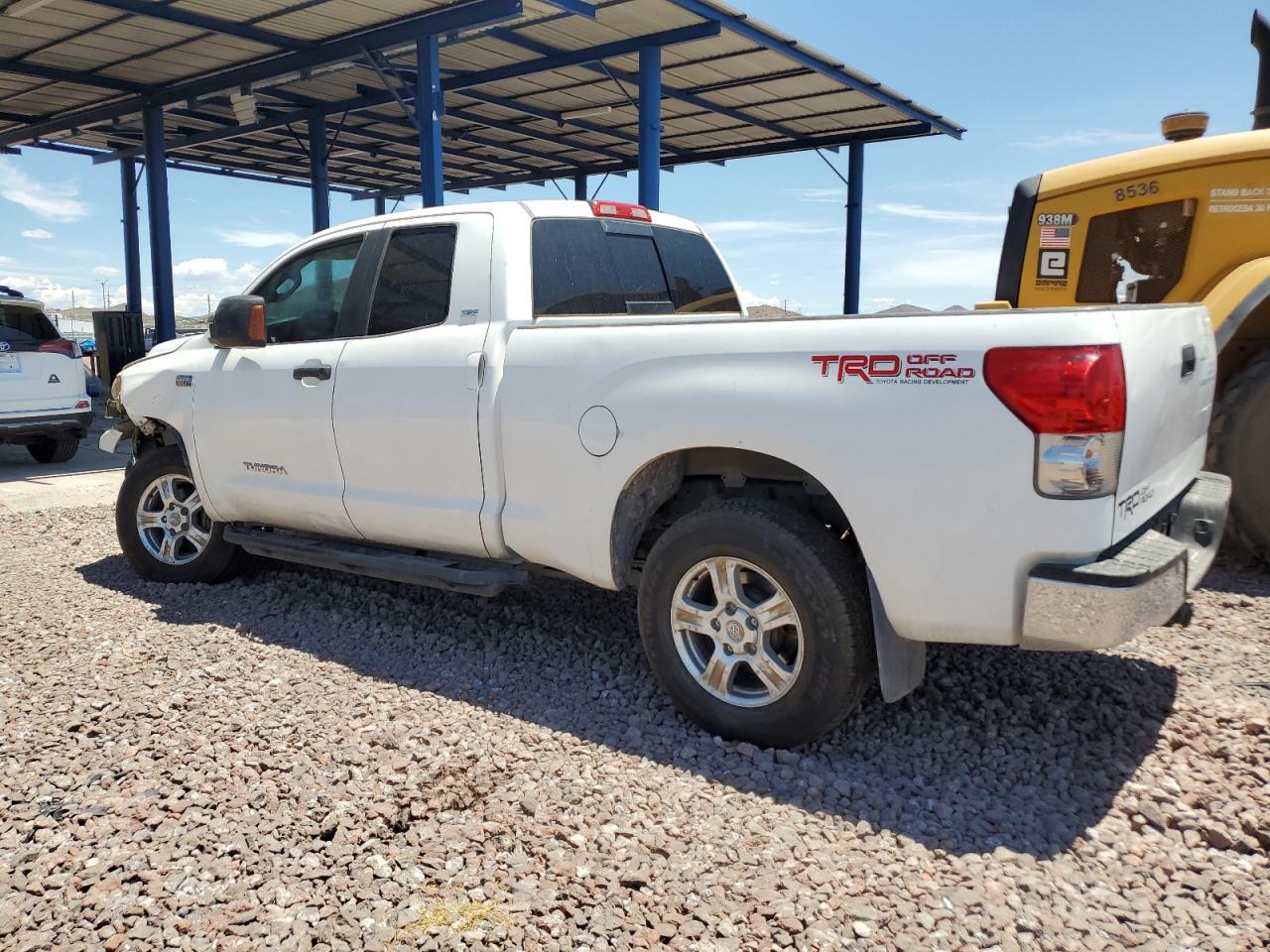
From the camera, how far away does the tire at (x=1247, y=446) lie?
5.18 meters

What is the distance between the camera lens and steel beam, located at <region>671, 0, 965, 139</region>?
457 inches

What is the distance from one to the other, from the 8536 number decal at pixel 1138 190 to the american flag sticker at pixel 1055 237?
343 millimetres

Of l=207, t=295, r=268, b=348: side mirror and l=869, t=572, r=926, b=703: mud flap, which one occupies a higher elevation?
l=207, t=295, r=268, b=348: side mirror

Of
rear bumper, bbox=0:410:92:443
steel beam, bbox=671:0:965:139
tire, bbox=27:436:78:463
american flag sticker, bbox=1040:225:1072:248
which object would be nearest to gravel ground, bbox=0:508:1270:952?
american flag sticker, bbox=1040:225:1072:248

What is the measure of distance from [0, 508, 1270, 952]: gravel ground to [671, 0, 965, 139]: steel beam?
30.6 ft

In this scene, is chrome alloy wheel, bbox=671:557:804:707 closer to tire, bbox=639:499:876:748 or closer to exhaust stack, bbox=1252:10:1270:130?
tire, bbox=639:499:876:748

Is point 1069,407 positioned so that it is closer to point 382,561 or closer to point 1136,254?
point 382,561

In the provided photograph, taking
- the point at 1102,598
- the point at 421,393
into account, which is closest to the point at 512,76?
the point at 421,393

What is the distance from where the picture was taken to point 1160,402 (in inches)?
121

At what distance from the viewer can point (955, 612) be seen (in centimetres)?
303

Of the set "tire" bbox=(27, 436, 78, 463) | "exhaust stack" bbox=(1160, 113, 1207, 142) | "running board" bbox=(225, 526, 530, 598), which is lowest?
"tire" bbox=(27, 436, 78, 463)

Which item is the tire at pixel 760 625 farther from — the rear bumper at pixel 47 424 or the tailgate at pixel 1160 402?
the rear bumper at pixel 47 424

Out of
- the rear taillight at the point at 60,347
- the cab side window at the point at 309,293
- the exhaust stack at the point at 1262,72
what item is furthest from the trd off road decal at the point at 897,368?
the rear taillight at the point at 60,347

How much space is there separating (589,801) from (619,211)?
289cm
